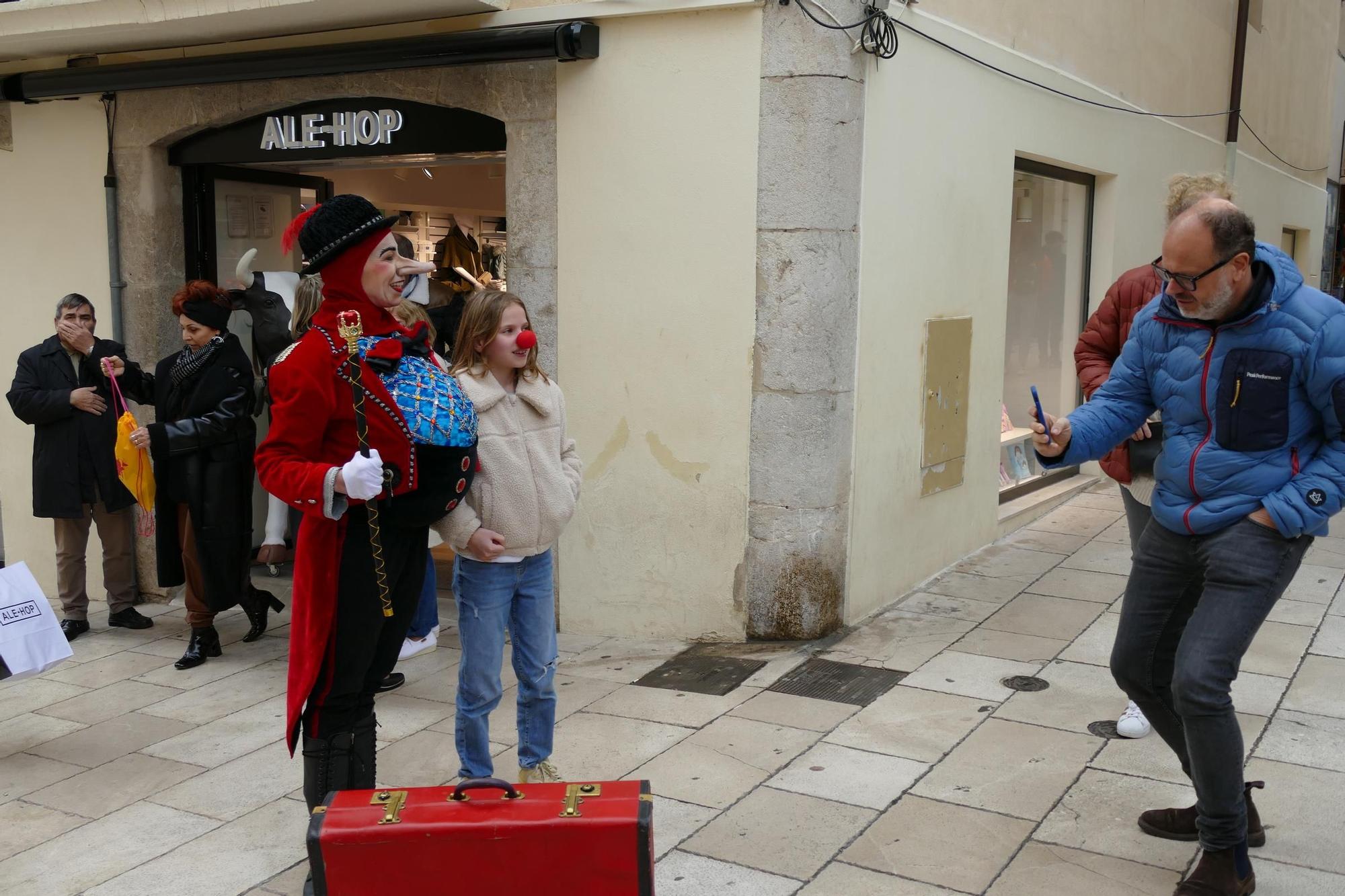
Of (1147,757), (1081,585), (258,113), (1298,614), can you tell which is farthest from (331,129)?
(1298,614)

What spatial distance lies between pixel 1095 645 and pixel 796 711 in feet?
5.69

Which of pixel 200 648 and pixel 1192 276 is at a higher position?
A: pixel 1192 276

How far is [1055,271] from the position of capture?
384 inches

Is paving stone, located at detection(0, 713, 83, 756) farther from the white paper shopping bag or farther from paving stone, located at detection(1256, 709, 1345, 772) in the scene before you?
paving stone, located at detection(1256, 709, 1345, 772)

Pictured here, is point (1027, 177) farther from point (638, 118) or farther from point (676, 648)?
point (676, 648)

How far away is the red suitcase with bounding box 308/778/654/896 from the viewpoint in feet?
8.96

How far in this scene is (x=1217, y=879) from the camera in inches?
136

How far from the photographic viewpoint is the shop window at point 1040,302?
8.86 m

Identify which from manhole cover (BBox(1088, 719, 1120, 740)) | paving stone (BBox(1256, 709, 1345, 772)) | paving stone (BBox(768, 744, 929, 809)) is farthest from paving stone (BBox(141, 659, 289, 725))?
paving stone (BBox(1256, 709, 1345, 772))

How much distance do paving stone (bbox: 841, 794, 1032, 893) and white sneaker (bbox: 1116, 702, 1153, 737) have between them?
925 mm

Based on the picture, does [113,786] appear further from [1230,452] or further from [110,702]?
[1230,452]

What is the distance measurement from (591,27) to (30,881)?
4236 mm

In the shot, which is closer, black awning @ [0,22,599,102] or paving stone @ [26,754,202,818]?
paving stone @ [26,754,202,818]

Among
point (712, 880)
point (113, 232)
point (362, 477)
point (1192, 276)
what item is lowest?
point (712, 880)
